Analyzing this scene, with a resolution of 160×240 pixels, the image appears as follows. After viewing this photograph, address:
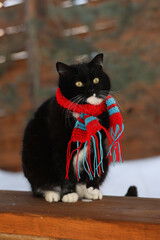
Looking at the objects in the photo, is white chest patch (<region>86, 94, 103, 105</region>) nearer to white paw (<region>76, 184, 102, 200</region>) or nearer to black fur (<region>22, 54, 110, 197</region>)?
black fur (<region>22, 54, 110, 197</region>)

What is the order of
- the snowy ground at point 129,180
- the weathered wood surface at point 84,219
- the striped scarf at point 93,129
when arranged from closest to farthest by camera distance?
the weathered wood surface at point 84,219 → the striped scarf at point 93,129 → the snowy ground at point 129,180

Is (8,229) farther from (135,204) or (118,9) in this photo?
(118,9)

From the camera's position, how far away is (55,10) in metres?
2.64

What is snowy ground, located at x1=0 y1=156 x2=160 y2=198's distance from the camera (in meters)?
1.74

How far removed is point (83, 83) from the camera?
91 cm

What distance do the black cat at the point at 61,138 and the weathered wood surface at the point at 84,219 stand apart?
0.06 metres

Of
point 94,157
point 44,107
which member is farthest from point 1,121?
point 94,157

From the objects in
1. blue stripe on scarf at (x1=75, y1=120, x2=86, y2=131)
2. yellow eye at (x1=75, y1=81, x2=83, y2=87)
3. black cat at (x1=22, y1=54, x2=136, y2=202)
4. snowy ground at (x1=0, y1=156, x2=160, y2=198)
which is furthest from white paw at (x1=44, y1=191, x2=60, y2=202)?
snowy ground at (x1=0, y1=156, x2=160, y2=198)

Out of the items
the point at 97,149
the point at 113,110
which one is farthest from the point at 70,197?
the point at 113,110

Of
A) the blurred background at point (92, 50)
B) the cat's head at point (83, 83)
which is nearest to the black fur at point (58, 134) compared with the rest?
the cat's head at point (83, 83)

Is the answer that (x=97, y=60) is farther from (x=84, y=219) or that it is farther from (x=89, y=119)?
(x=84, y=219)

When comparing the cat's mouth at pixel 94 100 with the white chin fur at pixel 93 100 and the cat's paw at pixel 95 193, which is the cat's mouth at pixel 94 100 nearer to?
the white chin fur at pixel 93 100

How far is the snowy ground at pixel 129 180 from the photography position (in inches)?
68.4

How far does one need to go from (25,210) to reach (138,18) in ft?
7.06
